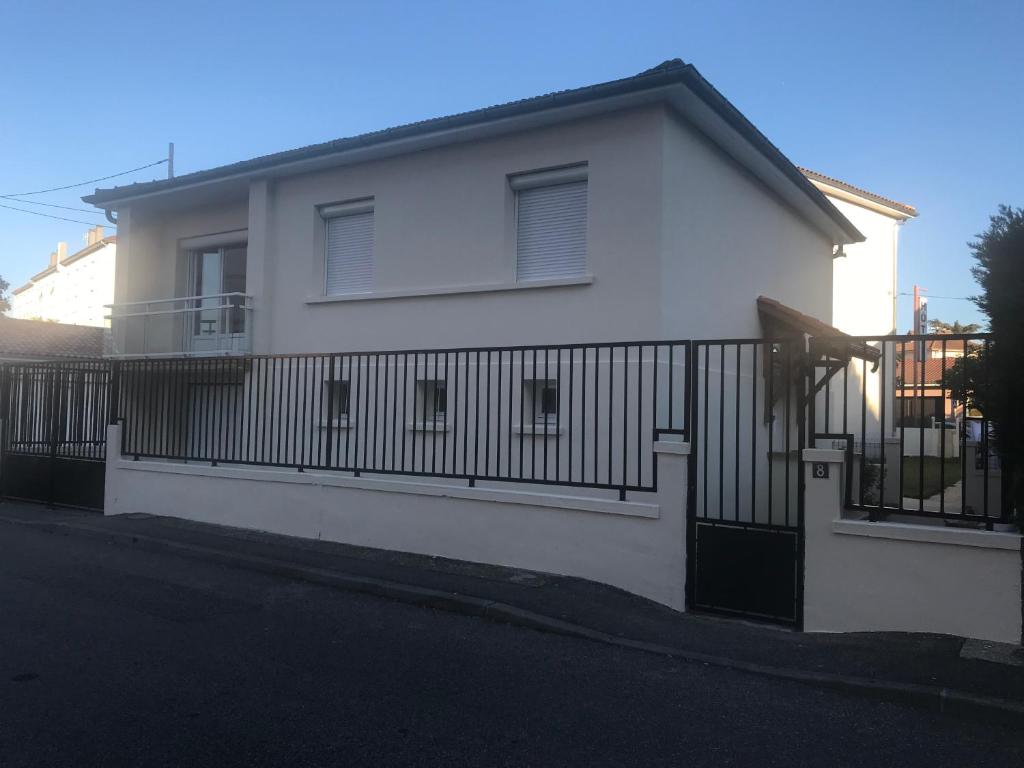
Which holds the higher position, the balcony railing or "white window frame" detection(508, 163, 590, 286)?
"white window frame" detection(508, 163, 590, 286)

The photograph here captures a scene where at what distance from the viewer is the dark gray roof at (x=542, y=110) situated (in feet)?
30.0

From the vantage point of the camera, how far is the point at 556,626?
Answer: 20.1 ft

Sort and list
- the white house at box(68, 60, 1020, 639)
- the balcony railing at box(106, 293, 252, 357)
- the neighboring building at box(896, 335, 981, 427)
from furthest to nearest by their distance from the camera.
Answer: the balcony railing at box(106, 293, 252, 357)
the white house at box(68, 60, 1020, 639)
the neighboring building at box(896, 335, 981, 427)

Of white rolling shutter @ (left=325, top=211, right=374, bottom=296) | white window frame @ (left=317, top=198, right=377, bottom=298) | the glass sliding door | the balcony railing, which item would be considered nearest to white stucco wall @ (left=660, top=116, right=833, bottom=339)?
white window frame @ (left=317, top=198, right=377, bottom=298)

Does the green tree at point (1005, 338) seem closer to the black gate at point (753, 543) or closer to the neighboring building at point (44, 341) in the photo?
the black gate at point (753, 543)

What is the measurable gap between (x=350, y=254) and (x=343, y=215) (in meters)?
0.66

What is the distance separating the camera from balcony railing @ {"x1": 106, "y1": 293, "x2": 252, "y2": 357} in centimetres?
1449

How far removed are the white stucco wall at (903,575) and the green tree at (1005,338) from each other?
1.52 feet

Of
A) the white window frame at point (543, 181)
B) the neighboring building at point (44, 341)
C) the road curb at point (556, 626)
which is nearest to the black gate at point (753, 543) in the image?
the road curb at point (556, 626)

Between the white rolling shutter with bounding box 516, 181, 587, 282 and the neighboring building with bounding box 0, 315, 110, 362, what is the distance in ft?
77.3

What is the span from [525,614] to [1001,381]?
3775 millimetres

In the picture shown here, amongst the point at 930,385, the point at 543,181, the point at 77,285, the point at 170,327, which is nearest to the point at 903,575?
the point at 930,385

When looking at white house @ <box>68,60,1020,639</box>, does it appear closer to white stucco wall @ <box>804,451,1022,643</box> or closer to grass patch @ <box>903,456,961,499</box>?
white stucco wall @ <box>804,451,1022,643</box>

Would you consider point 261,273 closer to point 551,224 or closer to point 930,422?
point 551,224
